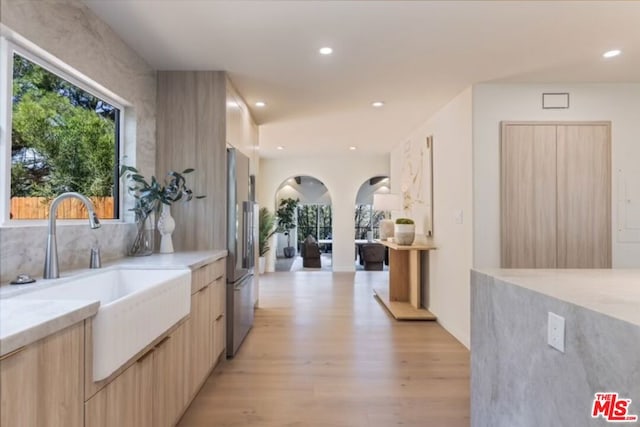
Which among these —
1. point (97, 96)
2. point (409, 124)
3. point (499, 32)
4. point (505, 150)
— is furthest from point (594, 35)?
point (97, 96)

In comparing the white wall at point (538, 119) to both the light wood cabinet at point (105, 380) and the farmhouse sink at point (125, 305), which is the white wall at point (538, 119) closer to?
the light wood cabinet at point (105, 380)

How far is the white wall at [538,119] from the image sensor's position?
344 cm

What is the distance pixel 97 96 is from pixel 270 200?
5.97 meters

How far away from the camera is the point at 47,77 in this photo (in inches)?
82.8

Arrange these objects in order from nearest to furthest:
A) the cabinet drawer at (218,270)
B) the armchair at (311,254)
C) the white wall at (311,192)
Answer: the cabinet drawer at (218,270) < the armchair at (311,254) < the white wall at (311,192)

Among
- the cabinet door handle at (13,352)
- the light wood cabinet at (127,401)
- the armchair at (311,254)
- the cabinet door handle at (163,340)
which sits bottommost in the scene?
the armchair at (311,254)

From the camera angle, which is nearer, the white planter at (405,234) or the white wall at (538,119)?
the white wall at (538,119)

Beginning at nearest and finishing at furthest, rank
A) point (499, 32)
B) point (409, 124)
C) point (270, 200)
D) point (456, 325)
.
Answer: point (499, 32)
point (456, 325)
point (409, 124)
point (270, 200)

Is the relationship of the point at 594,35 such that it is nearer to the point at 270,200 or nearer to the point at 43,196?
the point at 43,196

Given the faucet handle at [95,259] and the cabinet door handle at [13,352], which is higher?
the faucet handle at [95,259]

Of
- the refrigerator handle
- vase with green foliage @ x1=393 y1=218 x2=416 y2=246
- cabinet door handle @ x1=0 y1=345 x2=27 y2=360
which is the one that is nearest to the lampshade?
vase with green foliage @ x1=393 y1=218 x2=416 y2=246

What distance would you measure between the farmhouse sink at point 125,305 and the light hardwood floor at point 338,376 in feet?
2.83

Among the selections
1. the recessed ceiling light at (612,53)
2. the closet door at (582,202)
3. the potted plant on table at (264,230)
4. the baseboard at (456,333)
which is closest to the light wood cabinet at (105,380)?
the baseboard at (456,333)

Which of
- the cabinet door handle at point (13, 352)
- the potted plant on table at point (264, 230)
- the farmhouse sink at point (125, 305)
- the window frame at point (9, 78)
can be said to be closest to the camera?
the cabinet door handle at point (13, 352)
